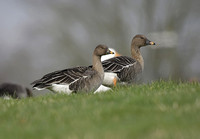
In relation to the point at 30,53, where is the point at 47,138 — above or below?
above

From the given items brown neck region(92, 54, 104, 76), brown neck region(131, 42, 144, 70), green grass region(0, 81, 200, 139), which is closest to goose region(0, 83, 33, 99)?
brown neck region(92, 54, 104, 76)

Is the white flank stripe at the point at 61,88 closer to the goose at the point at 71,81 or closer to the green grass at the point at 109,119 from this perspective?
the goose at the point at 71,81

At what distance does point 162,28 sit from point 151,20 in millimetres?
→ 757

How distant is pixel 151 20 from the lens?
2322 cm

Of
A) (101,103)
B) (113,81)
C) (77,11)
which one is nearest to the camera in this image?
(101,103)

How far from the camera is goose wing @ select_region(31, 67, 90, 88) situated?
1184cm

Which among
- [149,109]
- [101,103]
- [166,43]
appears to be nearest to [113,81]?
[101,103]

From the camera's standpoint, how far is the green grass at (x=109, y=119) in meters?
6.22

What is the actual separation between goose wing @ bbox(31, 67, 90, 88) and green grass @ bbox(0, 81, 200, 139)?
2.75 metres

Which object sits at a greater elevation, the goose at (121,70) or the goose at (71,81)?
the goose at (71,81)

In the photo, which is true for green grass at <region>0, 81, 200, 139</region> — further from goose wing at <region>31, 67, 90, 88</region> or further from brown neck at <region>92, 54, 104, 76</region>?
brown neck at <region>92, 54, 104, 76</region>

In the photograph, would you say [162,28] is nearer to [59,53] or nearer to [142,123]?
[59,53]

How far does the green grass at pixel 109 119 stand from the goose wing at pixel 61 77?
2.75 m

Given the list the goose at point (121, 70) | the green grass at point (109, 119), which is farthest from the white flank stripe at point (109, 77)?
the green grass at point (109, 119)
